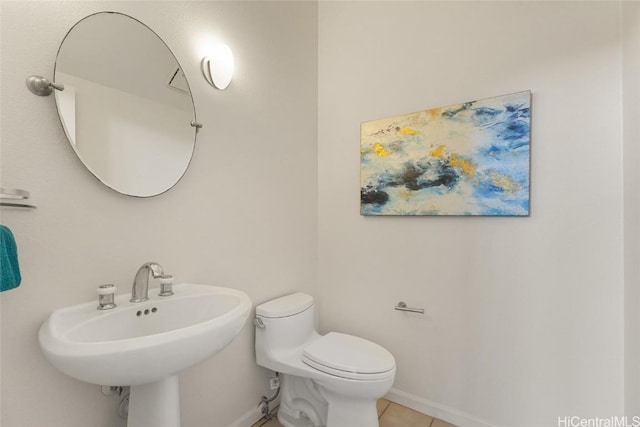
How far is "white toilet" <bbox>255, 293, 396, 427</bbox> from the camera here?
1.25 meters

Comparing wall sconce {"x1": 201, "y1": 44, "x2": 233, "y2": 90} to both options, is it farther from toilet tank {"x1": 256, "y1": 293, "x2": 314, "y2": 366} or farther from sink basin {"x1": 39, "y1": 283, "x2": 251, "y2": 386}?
toilet tank {"x1": 256, "y1": 293, "x2": 314, "y2": 366}

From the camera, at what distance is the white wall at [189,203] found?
82 cm

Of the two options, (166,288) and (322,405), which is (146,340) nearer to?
(166,288)

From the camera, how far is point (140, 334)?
98 centimetres

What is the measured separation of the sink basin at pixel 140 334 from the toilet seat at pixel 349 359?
0.54 metres

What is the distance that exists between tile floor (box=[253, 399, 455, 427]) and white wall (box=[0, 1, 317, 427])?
2.19 feet

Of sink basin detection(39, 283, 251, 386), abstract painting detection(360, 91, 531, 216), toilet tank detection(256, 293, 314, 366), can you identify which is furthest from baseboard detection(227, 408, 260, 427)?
abstract painting detection(360, 91, 531, 216)

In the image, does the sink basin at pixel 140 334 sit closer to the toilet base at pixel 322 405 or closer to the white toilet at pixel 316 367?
the white toilet at pixel 316 367

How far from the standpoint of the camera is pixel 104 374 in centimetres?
67

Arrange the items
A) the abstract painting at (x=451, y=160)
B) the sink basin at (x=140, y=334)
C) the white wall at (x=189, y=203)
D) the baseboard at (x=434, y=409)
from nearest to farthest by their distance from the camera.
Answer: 1. the sink basin at (x=140, y=334)
2. the white wall at (x=189, y=203)
3. the abstract painting at (x=451, y=160)
4. the baseboard at (x=434, y=409)

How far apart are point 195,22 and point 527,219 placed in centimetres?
175

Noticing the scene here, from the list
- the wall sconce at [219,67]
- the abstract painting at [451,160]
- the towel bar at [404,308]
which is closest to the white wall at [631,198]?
the abstract painting at [451,160]

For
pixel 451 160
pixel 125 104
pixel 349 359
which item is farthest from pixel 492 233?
pixel 125 104

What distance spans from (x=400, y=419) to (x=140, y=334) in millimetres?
1419
